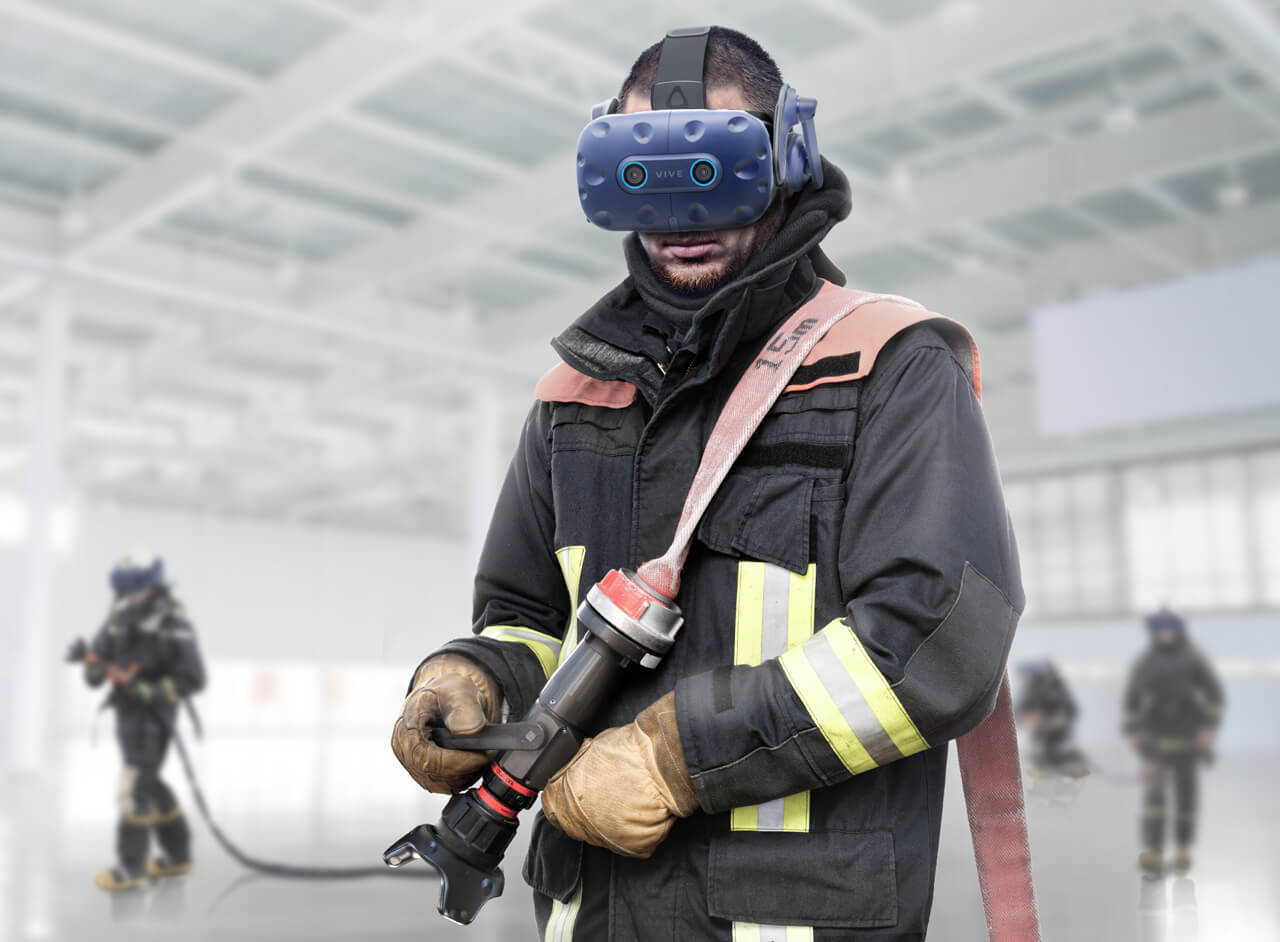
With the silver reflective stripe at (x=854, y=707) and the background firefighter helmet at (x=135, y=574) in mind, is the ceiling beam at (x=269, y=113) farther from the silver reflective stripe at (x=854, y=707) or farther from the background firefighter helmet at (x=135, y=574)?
the silver reflective stripe at (x=854, y=707)

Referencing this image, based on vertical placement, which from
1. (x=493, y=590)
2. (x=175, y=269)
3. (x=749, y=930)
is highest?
(x=175, y=269)

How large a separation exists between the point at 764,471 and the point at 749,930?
43cm

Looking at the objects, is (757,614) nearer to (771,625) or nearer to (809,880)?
(771,625)

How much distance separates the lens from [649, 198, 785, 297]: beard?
1260 mm

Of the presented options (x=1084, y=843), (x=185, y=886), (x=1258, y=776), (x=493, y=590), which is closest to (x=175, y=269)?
(x=185, y=886)

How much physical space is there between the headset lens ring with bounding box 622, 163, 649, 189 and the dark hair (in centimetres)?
12

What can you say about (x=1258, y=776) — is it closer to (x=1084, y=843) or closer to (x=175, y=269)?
(x=1084, y=843)

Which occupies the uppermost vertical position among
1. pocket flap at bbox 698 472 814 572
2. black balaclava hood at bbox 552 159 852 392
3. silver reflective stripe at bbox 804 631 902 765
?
black balaclava hood at bbox 552 159 852 392

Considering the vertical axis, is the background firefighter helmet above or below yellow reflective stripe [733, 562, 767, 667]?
above

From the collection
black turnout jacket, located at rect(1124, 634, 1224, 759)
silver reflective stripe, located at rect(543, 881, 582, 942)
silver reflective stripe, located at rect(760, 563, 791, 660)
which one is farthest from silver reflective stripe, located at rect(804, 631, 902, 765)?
black turnout jacket, located at rect(1124, 634, 1224, 759)

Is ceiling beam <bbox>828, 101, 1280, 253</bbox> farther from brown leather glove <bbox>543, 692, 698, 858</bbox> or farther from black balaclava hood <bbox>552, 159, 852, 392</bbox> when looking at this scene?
brown leather glove <bbox>543, 692, 698, 858</bbox>

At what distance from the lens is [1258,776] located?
1307 cm

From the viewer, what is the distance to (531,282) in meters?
12.6

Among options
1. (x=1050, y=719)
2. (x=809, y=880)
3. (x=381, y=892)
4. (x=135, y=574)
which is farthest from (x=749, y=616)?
(x=1050, y=719)
